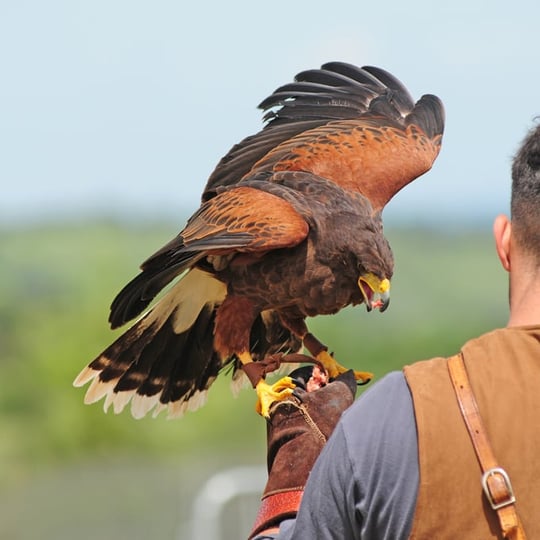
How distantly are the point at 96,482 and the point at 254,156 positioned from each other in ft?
16.4

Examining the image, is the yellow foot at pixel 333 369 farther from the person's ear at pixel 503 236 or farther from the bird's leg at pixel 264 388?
the person's ear at pixel 503 236

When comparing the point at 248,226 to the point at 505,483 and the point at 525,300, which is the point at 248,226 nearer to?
the point at 525,300

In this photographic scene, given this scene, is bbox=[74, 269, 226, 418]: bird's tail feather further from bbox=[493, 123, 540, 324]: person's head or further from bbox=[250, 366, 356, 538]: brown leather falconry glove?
bbox=[493, 123, 540, 324]: person's head

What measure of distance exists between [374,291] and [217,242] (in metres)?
0.60

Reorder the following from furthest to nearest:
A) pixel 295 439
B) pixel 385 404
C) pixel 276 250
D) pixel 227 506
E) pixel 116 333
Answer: pixel 116 333 → pixel 227 506 → pixel 276 250 → pixel 295 439 → pixel 385 404

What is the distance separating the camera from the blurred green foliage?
20703 mm

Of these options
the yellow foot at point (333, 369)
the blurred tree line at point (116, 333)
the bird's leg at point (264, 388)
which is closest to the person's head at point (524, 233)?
the bird's leg at point (264, 388)

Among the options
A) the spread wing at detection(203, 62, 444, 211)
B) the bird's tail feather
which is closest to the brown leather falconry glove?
the bird's tail feather

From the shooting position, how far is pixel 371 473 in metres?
2.03

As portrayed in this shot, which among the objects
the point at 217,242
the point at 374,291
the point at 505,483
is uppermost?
the point at 217,242

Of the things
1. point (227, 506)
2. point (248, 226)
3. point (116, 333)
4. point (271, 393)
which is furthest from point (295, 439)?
point (116, 333)

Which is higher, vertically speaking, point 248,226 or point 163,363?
point 248,226

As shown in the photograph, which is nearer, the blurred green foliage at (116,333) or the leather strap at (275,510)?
the leather strap at (275,510)

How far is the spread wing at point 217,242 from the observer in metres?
4.16
